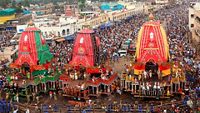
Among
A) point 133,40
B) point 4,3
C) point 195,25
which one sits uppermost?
point 4,3

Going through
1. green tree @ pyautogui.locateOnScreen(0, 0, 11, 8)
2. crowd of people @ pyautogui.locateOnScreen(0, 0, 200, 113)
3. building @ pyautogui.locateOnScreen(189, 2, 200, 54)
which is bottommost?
crowd of people @ pyautogui.locateOnScreen(0, 0, 200, 113)

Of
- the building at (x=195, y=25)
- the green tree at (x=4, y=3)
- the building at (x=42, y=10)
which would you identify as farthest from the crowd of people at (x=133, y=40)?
the green tree at (x=4, y=3)

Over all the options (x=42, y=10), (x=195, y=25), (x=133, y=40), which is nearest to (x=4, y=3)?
(x=42, y=10)

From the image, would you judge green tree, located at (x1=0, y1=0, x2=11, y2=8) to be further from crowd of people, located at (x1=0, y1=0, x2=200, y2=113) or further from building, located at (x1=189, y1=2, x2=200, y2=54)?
building, located at (x1=189, y1=2, x2=200, y2=54)

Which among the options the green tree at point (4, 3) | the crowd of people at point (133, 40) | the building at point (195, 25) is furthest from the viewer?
the green tree at point (4, 3)

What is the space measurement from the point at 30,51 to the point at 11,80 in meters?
2.89

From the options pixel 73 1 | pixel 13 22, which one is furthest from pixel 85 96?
pixel 73 1

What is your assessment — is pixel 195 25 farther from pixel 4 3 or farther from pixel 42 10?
pixel 4 3

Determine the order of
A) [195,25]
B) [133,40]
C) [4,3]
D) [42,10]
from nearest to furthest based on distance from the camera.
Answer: [195,25], [133,40], [42,10], [4,3]

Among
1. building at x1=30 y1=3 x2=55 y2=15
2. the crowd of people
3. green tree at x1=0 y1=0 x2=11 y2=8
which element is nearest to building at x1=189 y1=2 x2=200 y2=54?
the crowd of people

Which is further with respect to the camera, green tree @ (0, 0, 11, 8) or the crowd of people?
green tree @ (0, 0, 11, 8)

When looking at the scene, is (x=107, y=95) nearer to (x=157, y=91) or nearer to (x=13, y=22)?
(x=157, y=91)

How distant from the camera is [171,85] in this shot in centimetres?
2800

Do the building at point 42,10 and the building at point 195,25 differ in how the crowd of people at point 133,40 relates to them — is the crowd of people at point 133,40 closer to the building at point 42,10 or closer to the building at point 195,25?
the building at point 195,25
